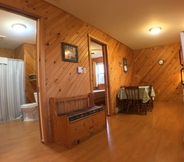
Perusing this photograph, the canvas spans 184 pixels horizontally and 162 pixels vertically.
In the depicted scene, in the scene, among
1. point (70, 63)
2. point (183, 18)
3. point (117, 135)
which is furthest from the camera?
point (183, 18)

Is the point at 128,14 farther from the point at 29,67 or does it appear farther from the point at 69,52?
the point at 29,67

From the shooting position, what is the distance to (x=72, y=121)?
207 cm

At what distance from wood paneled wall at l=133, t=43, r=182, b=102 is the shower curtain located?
4705mm

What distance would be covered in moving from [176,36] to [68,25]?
13.3ft

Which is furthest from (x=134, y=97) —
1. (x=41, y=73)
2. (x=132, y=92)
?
(x=41, y=73)

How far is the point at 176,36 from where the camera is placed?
486cm

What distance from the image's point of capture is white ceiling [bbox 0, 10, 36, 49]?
294cm

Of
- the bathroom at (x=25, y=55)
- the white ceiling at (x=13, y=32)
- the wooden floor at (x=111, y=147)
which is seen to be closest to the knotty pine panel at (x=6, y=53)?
the bathroom at (x=25, y=55)

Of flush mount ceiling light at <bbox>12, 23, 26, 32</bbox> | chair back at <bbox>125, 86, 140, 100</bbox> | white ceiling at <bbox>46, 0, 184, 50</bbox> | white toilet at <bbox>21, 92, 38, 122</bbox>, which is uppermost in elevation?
white ceiling at <bbox>46, 0, 184, 50</bbox>

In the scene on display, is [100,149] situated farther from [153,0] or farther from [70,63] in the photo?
[153,0]

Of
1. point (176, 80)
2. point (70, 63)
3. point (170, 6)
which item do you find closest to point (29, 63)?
point (70, 63)

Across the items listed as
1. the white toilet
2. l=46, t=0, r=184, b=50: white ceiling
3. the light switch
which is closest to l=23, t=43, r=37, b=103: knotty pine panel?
the white toilet

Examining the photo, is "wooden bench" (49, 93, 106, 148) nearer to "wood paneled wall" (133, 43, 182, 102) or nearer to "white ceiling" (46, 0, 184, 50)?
"white ceiling" (46, 0, 184, 50)

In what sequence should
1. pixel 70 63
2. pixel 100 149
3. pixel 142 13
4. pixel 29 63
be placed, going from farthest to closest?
1. pixel 29 63
2. pixel 142 13
3. pixel 70 63
4. pixel 100 149
